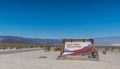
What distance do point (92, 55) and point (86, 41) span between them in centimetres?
151

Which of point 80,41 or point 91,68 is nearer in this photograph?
point 91,68

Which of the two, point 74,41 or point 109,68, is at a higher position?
point 74,41

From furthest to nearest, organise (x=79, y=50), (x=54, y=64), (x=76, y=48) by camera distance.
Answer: (x=76, y=48)
(x=79, y=50)
(x=54, y=64)

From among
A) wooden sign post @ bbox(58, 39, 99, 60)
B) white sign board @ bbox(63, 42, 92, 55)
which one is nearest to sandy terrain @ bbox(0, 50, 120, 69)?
wooden sign post @ bbox(58, 39, 99, 60)

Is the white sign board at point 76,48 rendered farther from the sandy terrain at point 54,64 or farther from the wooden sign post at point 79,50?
the sandy terrain at point 54,64

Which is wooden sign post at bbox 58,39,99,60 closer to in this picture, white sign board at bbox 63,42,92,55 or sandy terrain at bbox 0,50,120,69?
white sign board at bbox 63,42,92,55

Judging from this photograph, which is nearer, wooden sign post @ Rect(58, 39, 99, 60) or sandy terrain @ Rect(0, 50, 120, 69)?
sandy terrain @ Rect(0, 50, 120, 69)

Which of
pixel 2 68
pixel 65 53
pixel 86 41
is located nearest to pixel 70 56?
pixel 65 53

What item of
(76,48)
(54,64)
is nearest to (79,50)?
(76,48)

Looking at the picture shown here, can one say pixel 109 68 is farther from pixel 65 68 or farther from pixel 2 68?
pixel 2 68

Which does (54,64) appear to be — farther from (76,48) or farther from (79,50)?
(76,48)

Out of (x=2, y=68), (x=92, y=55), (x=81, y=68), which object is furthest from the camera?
(x=92, y=55)

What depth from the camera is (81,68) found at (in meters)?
15.2

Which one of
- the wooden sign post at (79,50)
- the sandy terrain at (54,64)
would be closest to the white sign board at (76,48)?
the wooden sign post at (79,50)
